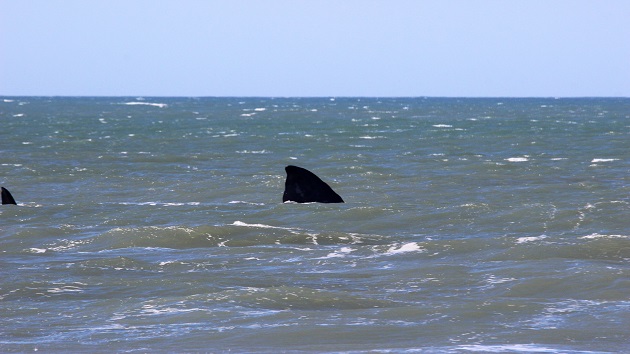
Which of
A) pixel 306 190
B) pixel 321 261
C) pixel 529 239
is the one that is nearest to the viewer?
pixel 321 261

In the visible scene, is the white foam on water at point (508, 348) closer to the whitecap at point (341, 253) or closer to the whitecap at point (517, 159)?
the whitecap at point (341, 253)

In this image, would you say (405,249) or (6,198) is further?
(6,198)

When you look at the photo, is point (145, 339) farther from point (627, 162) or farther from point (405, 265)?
point (627, 162)

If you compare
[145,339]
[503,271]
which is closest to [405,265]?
[503,271]

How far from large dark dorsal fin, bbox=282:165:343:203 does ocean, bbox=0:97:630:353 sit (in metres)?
0.31

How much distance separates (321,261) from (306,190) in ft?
24.9

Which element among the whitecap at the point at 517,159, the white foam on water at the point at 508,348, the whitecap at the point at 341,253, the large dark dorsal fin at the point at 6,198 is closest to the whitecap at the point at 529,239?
the whitecap at the point at 341,253

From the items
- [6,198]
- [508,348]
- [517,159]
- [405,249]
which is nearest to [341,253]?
[405,249]

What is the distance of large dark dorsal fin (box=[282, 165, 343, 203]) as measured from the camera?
915 inches

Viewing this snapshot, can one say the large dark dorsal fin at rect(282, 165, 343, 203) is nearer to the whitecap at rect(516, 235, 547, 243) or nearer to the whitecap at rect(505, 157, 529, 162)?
the whitecap at rect(516, 235, 547, 243)

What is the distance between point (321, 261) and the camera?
51.6ft

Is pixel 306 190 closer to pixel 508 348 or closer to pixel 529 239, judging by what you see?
pixel 529 239

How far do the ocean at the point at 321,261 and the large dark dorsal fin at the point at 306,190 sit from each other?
0.31 metres

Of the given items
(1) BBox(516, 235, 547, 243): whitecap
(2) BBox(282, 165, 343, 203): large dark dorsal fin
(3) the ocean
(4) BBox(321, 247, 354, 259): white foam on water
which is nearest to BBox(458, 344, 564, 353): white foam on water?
(3) the ocean
